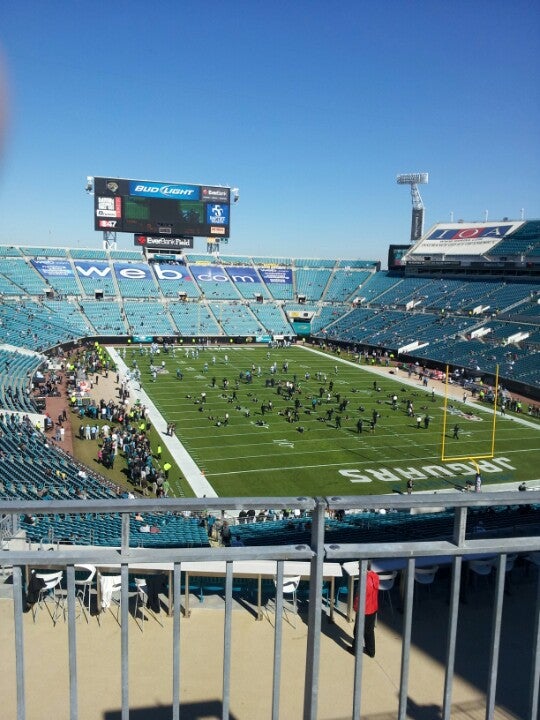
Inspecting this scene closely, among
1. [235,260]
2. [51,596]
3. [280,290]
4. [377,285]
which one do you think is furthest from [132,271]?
[51,596]

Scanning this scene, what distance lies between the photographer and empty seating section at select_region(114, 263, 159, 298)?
208 ft

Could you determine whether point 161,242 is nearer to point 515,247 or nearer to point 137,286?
point 137,286

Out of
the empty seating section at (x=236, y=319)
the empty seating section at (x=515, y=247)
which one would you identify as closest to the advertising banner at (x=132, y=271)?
the empty seating section at (x=236, y=319)

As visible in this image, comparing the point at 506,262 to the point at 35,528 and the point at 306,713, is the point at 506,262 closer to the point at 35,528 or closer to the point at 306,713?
the point at 35,528

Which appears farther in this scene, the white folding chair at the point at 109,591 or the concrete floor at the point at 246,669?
the white folding chair at the point at 109,591

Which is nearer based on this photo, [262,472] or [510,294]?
[262,472]

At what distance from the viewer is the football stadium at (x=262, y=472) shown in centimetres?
282

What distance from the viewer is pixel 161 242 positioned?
66750mm

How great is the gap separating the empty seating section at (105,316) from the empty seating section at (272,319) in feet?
48.4

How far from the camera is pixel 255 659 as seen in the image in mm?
3988

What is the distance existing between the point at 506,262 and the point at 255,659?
200 ft

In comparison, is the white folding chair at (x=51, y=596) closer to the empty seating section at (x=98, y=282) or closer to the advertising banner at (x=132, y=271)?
the empty seating section at (x=98, y=282)

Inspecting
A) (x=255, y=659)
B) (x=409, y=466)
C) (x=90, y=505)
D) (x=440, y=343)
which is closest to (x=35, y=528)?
(x=255, y=659)

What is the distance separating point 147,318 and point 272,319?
13.7 metres
